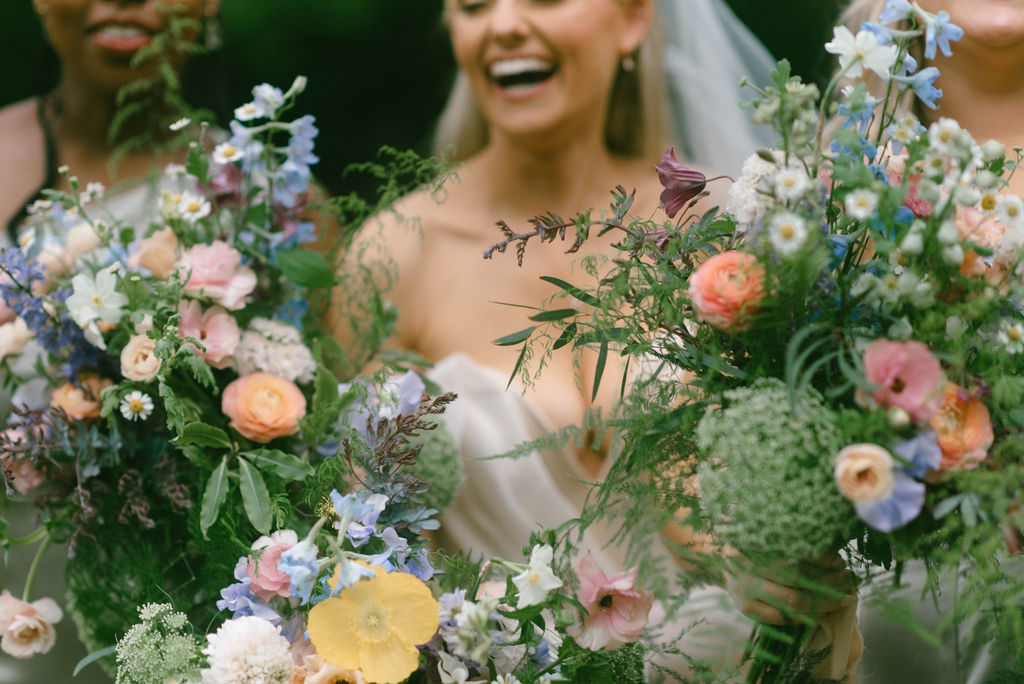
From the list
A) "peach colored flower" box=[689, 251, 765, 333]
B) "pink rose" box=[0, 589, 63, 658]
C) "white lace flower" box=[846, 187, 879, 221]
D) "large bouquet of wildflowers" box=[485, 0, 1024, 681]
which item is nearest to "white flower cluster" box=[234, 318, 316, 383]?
"pink rose" box=[0, 589, 63, 658]

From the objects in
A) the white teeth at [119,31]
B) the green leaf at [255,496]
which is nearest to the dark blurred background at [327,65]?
the white teeth at [119,31]

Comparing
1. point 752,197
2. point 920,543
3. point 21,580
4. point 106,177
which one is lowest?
point 21,580

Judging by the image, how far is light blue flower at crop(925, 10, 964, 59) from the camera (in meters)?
0.76

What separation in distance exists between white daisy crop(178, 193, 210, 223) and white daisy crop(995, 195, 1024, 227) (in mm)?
823

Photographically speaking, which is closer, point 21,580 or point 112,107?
point 21,580

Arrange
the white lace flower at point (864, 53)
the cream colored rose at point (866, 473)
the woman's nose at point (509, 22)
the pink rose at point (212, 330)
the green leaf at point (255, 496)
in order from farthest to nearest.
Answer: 1. the woman's nose at point (509, 22)
2. the pink rose at point (212, 330)
3. the green leaf at point (255, 496)
4. the white lace flower at point (864, 53)
5. the cream colored rose at point (866, 473)

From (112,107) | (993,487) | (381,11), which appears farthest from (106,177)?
(993,487)

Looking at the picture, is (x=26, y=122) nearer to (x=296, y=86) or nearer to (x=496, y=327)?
(x=296, y=86)

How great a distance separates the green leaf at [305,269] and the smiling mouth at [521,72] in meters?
0.41

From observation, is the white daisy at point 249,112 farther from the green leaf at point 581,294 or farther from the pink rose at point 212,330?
the green leaf at point 581,294

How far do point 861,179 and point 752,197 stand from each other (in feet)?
0.26

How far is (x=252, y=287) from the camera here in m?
1.06

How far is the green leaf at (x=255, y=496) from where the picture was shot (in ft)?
2.99

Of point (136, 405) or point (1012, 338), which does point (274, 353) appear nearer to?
point (136, 405)
